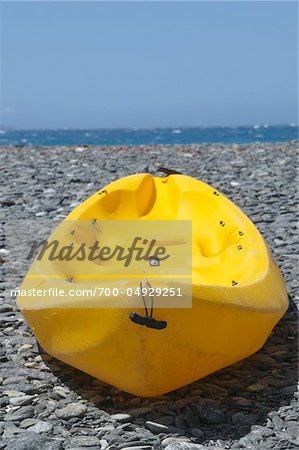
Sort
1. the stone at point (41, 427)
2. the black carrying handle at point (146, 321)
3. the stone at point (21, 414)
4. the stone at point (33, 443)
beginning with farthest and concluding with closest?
the stone at point (21, 414)
the stone at point (41, 427)
the black carrying handle at point (146, 321)
the stone at point (33, 443)

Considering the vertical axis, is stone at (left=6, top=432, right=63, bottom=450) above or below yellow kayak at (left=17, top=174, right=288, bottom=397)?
below

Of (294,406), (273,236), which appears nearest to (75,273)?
(294,406)

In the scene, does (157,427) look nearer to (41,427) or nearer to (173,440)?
(173,440)

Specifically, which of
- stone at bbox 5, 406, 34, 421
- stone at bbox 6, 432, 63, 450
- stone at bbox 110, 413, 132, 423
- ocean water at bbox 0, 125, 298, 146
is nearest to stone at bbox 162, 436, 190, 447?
stone at bbox 110, 413, 132, 423

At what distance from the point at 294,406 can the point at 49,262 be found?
6.45ft

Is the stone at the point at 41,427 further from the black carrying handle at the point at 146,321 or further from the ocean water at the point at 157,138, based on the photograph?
the ocean water at the point at 157,138

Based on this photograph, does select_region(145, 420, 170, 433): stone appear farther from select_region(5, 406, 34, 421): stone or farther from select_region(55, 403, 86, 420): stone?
select_region(5, 406, 34, 421): stone

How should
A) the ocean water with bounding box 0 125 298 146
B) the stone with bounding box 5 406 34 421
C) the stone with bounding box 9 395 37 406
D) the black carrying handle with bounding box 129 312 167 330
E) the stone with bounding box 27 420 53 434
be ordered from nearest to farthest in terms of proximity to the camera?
the black carrying handle with bounding box 129 312 167 330
the stone with bounding box 27 420 53 434
the stone with bounding box 5 406 34 421
the stone with bounding box 9 395 37 406
the ocean water with bounding box 0 125 298 146

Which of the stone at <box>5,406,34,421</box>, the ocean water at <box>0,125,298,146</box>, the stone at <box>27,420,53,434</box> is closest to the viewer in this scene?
the stone at <box>27,420,53,434</box>

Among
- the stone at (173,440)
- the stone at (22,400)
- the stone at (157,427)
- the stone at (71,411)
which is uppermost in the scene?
the stone at (22,400)

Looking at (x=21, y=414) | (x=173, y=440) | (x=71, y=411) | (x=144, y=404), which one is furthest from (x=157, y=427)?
(x=21, y=414)

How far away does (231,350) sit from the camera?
3.91 metres

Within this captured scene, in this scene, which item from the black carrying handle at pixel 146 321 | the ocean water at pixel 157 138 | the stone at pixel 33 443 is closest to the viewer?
the stone at pixel 33 443

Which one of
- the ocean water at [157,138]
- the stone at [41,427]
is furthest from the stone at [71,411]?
the ocean water at [157,138]
